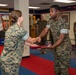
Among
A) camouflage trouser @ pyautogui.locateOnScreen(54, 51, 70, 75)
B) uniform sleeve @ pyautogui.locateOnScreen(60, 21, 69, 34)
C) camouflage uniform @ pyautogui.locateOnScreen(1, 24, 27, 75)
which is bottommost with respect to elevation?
camouflage trouser @ pyautogui.locateOnScreen(54, 51, 70, 75)

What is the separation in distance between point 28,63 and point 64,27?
312 centimetres

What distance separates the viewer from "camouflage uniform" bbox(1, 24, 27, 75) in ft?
7.91

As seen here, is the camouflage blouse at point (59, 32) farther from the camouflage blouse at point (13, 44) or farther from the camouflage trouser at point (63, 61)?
the camouflage blouse at point (13, 44)

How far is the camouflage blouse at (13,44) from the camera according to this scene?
2.41 metres

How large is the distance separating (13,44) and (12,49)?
0.08 meters

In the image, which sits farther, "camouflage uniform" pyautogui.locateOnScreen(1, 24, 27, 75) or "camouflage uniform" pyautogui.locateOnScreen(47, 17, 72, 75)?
"camouflage uniform" pyautogui.locateOnScreen(47, 17, 72, 75)

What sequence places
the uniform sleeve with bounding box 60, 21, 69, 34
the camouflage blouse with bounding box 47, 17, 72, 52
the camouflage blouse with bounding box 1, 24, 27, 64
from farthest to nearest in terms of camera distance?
the camouflage blouse with bounding box 47, 17, 72, 52
the uniform sleeve with bounding box 60, 21, 69, 34
the camouflage blouse with bounding box 1, 24, 27, 64

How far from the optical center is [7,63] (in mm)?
2479

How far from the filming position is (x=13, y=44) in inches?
95.7

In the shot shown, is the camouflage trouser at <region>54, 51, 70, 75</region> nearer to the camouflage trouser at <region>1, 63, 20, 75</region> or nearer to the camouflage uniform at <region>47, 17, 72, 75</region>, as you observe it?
the camouflage uniform at <region>47, 17, 72, 75</region>

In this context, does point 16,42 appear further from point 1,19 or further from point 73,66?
point 1,19

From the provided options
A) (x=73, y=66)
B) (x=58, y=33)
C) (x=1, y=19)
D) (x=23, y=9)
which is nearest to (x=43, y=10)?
(x=1, y=19)

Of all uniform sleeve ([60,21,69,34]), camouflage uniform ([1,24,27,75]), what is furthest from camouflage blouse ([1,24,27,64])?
uniform sleeve ([60,21,69,34])

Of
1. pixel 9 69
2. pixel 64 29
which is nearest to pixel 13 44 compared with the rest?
pixel 9 69
